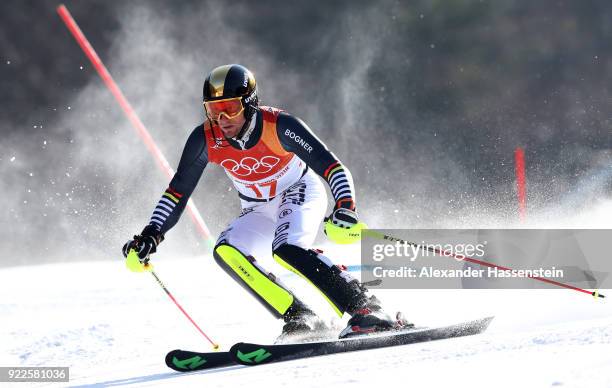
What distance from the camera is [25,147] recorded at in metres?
13.9

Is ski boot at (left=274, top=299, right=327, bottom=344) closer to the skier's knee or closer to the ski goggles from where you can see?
the skier's knee

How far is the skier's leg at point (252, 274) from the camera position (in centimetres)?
406

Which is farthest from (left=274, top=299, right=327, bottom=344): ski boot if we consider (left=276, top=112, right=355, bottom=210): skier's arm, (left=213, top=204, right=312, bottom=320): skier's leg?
(left=276, top=112, right=355, bottom=210): skier's arm

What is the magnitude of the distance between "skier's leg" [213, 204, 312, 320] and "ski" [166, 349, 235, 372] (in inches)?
16.6

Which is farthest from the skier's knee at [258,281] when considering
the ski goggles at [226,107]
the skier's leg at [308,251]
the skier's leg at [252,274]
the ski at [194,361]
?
the ski goggles at [226,107]

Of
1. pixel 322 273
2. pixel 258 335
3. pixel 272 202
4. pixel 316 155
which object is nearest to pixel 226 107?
pixel 316 155

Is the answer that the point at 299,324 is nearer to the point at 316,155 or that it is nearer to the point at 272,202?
the point at 272,202

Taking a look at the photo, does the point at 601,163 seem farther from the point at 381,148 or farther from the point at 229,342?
the point at 229,342

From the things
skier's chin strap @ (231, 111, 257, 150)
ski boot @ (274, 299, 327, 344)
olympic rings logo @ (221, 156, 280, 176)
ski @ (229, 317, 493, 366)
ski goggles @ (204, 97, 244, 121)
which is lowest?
ski @ (229, 317, 493, 366)

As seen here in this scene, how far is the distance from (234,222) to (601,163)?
41.7ft

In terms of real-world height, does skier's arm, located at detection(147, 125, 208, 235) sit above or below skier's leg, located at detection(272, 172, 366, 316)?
Answer: above

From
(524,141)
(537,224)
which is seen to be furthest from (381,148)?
(537,224)

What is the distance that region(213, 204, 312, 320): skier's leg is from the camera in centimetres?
406

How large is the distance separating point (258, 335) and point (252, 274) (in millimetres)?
1673
